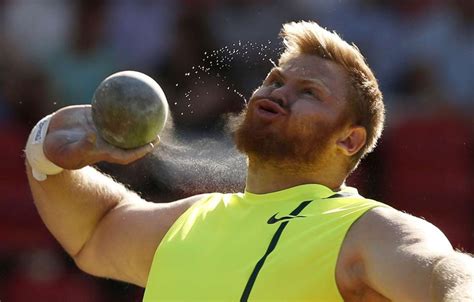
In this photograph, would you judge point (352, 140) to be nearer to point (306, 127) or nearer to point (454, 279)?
point (306, 127)

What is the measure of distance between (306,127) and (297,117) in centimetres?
5

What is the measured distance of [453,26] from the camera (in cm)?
873

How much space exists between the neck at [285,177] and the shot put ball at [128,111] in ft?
1.50

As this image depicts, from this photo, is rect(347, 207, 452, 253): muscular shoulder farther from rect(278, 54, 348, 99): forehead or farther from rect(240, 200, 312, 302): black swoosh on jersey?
rect(278, 54, 348, 99): forehead

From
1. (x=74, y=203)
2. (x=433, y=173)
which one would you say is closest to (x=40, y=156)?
(x=74, y=203)

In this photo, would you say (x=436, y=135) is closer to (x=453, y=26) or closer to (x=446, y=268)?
(x=453, y=26)

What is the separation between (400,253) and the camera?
3633mm

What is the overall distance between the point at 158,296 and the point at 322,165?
0.85m

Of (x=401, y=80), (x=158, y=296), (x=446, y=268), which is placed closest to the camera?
(x=446, y=268)

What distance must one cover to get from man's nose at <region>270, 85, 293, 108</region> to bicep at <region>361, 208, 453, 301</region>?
0.69 m

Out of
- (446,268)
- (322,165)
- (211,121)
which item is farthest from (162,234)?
(211,121)

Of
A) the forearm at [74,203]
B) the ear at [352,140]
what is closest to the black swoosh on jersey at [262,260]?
the ear at [352,140]

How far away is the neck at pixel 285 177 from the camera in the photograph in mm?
4387

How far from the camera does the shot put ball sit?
4.25 metres
